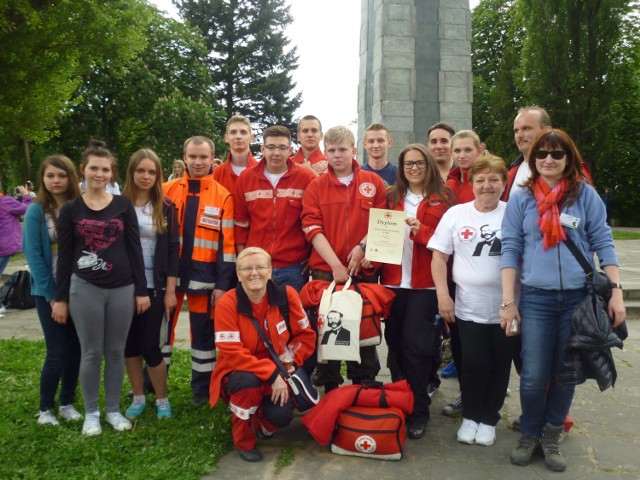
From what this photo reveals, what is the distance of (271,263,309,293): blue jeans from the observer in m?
4.49

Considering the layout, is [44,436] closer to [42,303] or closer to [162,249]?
[42,303]

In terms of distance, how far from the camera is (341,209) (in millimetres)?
4293

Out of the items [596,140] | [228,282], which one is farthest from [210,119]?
[228,282]

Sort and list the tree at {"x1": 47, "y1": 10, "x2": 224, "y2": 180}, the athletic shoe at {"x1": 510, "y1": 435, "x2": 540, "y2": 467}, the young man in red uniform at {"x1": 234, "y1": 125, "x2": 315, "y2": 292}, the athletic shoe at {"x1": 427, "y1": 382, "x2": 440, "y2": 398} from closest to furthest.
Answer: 1. the athletic shoe at {"x1": 510, "y1": 435, "x2": 540, "y2": 467}
2. the young man in red uniform at {"x1": 234, "y1": 125, "x2": 315, "y2": 292}
3. the athletic shoe at {"x1": 427, "y1": 382, "x2": 440, "y2": 398}
4. the tree at {"x1": 47, "y1": 10, "x2": 224, "y2": 180}

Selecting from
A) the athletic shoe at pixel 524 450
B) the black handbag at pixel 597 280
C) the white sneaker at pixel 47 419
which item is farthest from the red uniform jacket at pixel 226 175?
the athletic shoe at pixel 524 450

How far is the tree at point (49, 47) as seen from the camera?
14.2m

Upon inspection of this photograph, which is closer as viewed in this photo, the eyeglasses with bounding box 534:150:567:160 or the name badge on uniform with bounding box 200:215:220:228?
the eyeglasses with bounding box 534:150:567:160

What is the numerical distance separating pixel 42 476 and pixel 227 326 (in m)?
1.40

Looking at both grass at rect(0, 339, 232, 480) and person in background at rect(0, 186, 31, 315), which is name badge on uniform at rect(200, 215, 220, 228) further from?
person in background at rect(0, 186, 31, 315)

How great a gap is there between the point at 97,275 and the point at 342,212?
1799 millimetres

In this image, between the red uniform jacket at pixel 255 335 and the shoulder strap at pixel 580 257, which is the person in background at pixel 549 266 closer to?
the shoulder strap at pixel 580 257

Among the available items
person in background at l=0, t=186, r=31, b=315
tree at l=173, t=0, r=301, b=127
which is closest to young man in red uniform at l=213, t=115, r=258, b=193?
person in background at l=0, t=186, r=31, b=315

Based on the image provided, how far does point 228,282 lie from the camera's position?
4516 millimetres

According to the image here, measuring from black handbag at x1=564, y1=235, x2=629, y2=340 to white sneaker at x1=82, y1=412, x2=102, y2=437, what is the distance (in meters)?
3.38
